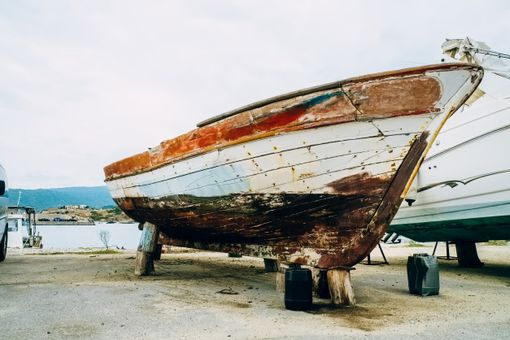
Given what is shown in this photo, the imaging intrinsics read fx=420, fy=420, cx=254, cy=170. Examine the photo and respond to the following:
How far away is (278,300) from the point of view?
4.89 metres

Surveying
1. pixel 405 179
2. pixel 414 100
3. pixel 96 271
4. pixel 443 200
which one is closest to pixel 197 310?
pixel 405 179

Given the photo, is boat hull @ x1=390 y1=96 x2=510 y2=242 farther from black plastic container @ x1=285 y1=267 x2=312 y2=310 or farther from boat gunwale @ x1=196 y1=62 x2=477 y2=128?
black plastic container @ x1=285 y1=267 x2=312 y2=310

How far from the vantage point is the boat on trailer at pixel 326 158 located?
13.9ft

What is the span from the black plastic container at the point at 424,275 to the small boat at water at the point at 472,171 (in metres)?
2.35

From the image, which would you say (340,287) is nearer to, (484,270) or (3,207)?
A: (484,270)

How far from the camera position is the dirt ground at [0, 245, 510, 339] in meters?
3.46

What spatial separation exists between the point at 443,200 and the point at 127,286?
6.04m

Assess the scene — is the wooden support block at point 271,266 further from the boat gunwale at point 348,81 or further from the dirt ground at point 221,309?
the boat gunwale at point 348,81

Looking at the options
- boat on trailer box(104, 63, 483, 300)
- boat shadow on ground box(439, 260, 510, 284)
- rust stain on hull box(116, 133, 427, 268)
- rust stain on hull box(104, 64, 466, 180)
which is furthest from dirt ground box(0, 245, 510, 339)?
rust stain on hull box(104, 64, 466, 180)

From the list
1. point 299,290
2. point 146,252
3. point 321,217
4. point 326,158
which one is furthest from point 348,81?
point 146,252

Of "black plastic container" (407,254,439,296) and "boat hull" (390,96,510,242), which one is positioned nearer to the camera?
"black plastic container" (407,254,439,296)

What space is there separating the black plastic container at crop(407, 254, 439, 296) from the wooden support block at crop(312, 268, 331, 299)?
1289 mm

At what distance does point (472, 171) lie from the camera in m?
7.47

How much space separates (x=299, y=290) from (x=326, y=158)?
1.39m
